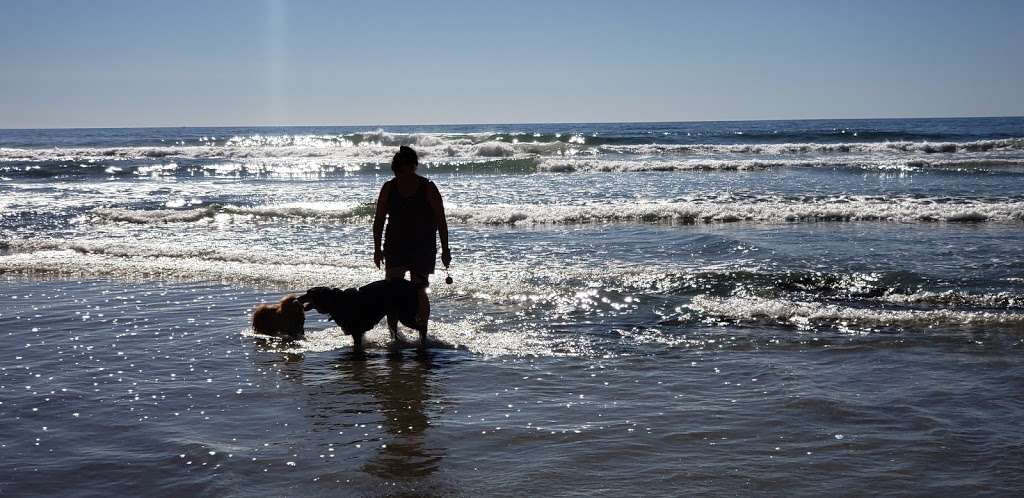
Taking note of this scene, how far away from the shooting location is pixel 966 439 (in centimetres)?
418

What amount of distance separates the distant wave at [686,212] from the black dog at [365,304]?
855cm

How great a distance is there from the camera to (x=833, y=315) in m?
7.05

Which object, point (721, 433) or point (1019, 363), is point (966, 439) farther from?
point (1019, 363)

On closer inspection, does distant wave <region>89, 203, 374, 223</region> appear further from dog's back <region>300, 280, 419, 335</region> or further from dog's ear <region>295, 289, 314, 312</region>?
dog's back <region>300, 280, 419, 335</region>

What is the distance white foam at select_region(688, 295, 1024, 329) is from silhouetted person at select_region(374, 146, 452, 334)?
2483 millimetres

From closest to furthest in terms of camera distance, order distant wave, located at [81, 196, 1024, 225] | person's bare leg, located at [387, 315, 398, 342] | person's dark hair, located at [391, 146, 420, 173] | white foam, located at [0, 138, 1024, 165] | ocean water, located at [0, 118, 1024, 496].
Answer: ocean water, located at [0, 118, 1024, 496]
person's dark hair, located at [391, 146, 420, 173]
person's bare leg, located at [387, 315, 398, 342]
distant wave, located at [81, 196, 1024, 225]
white foam, located at [0, 138, 1024, 165]

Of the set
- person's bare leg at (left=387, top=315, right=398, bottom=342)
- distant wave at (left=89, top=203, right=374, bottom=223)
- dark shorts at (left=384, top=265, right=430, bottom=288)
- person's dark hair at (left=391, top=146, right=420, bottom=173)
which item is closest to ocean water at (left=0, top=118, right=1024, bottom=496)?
person's bare leg at (left=387, top=315, right=398, bottom=342)

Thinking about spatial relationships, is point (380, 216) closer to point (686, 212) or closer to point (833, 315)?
point (833, 315)

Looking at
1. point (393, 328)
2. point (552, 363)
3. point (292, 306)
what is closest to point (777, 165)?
point (393, 328)

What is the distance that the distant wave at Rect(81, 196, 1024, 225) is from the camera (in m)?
14.1

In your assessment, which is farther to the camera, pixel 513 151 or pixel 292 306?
pixel 513 151

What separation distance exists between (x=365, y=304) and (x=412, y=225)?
0.75m

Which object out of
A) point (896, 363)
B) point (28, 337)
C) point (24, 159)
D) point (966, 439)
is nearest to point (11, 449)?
point (28, 337)

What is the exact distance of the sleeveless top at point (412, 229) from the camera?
262 inches
